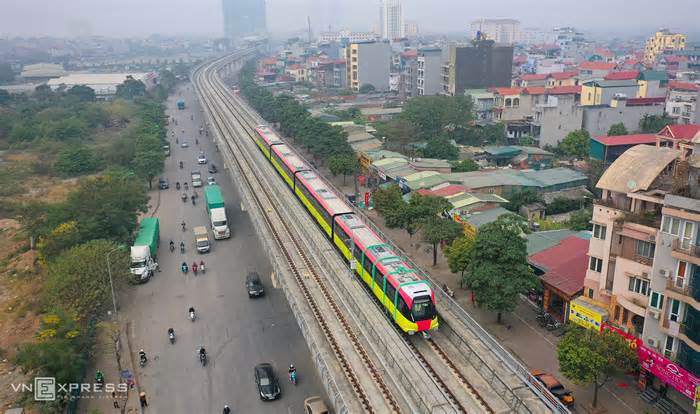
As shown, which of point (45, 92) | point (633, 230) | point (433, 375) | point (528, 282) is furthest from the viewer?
point (45, 92)

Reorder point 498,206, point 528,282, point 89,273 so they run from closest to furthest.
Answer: point 528,282 → point 89,273 → point 498,206

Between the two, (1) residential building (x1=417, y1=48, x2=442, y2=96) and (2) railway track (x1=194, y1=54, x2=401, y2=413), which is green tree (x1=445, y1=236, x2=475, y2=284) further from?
(1) residential building (x1=417, y1=48, x2=442, y2=96)

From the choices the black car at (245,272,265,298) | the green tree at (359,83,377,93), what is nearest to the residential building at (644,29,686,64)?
the green tree at (359,83,377,93)

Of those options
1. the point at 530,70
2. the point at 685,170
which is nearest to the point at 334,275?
the point at 685,170

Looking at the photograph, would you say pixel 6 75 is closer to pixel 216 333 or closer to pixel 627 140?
pixel 216 333

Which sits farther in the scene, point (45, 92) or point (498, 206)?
point (45, 92)

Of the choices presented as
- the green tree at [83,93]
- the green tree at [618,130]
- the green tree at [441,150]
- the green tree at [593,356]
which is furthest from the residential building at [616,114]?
the green tree at [83,93]

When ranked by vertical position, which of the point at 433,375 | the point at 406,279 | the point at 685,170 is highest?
the point at 685,170

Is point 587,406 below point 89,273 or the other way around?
below

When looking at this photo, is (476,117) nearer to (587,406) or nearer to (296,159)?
(296,159)
